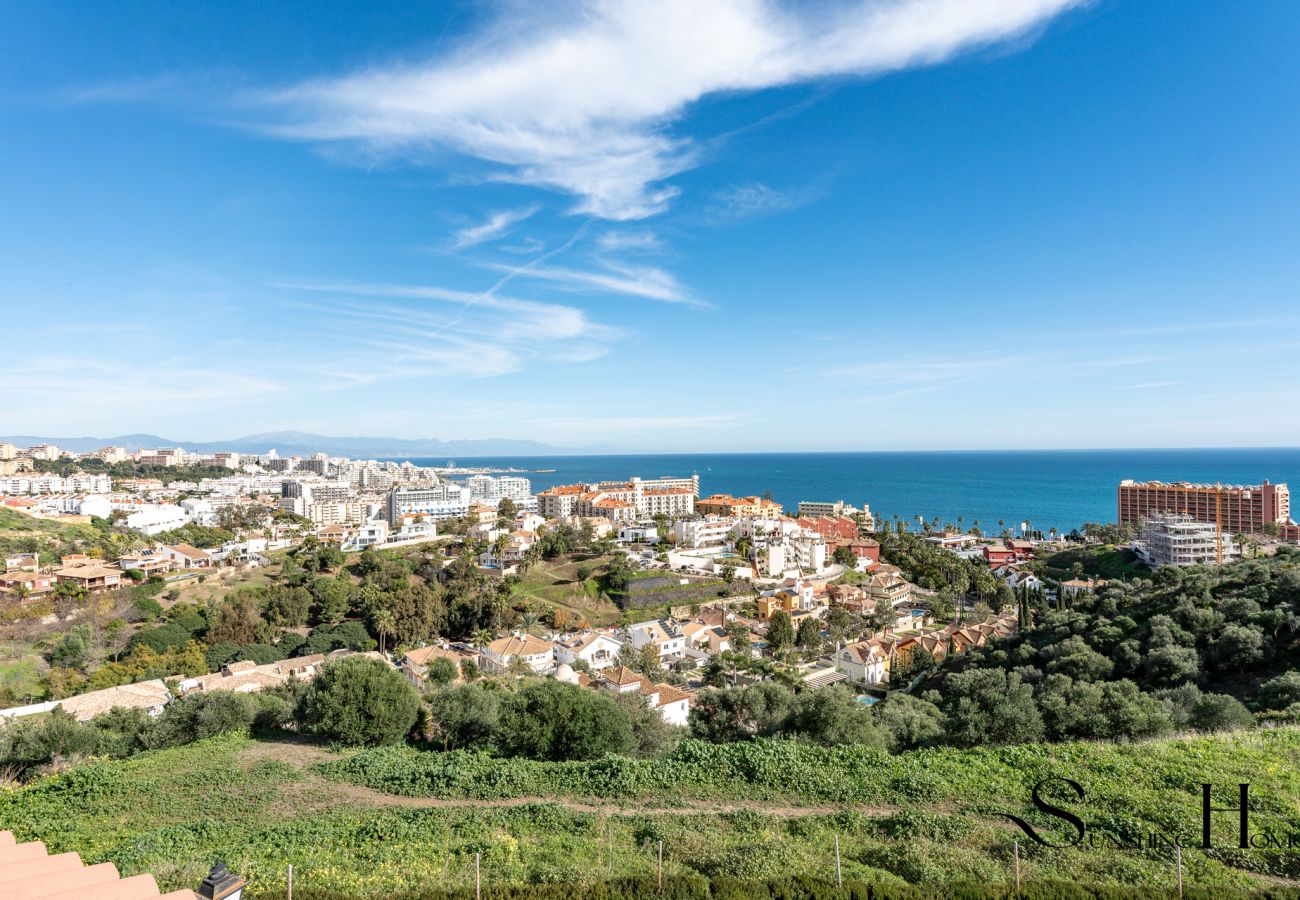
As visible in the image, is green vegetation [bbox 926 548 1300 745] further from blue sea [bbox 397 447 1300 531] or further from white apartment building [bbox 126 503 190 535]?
blue sea [bbox 397 447 1300 531]

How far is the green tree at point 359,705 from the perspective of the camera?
492 inches

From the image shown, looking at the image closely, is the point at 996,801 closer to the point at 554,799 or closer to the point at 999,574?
the point at 554,799

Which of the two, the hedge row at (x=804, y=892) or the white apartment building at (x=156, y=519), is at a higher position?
the hedge row at (x=804, y=892)

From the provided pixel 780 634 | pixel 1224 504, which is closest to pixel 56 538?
pixel 780 634

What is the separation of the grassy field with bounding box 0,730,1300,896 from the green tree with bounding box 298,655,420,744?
1318 millimetres

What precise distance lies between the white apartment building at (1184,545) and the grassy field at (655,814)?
48.6 m

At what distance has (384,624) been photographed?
116ft

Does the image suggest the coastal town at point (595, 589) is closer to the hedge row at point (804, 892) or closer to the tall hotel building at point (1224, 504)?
the tall hotel building at point (1224, 504)

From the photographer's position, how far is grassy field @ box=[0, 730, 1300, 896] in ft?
20.5

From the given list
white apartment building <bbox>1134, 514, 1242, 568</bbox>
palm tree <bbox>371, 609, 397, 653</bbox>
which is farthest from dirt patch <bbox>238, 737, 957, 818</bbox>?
white apartment building <bbox>1134, 514, 1242, 568</bbox>

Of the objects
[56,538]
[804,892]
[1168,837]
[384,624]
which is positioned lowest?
[384,624]

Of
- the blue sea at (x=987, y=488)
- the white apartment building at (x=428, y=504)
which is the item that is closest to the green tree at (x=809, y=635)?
the white apartment building at (x=428, y=504)

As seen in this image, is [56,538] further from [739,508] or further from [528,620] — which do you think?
[739,508]

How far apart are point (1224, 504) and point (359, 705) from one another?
279 ft
